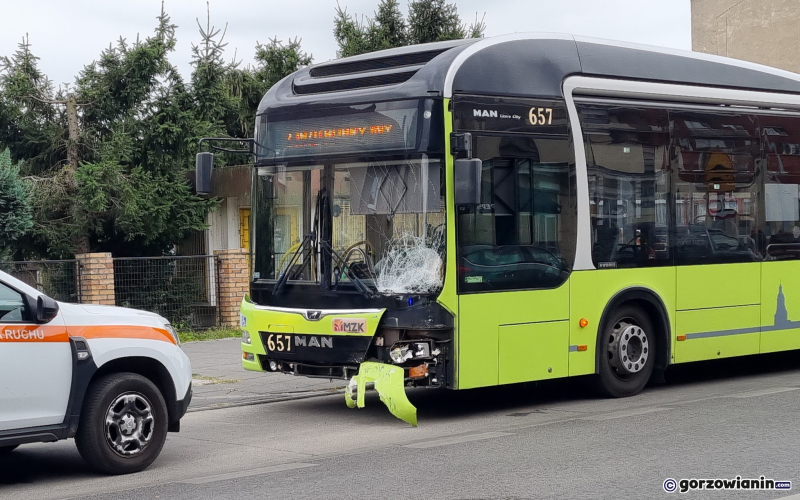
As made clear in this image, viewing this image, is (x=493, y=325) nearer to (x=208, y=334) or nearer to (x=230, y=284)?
(x=208, y=334)

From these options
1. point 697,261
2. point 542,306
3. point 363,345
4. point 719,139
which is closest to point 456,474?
point 363,345

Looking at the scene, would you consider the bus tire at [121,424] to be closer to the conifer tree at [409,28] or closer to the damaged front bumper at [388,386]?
the damaged front bumper at [388,386]

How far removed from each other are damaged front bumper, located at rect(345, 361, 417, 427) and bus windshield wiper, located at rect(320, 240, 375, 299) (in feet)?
2.08

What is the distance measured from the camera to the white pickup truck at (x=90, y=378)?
291 inches

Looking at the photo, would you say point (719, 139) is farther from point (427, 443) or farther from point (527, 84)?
point (427, 443)

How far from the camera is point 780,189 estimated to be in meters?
13.0

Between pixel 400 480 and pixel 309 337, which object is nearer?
pixel 400 480

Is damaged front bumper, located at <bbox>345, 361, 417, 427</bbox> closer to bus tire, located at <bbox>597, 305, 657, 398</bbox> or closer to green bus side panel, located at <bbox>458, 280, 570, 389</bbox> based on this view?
green bus side panel, located at <bbox>458, 280, 570, 389</bbox>

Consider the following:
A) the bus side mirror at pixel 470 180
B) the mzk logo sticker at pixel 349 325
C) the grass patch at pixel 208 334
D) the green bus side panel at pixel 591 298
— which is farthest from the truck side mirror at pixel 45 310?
the grass patch at pixel 208 334

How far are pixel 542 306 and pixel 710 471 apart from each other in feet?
10.7

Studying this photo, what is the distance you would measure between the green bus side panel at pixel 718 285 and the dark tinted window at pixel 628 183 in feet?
1.37

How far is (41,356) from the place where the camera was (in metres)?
7.49

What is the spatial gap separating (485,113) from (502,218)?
39.4 inches

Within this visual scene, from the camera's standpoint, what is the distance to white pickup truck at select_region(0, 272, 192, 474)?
7.40 m
